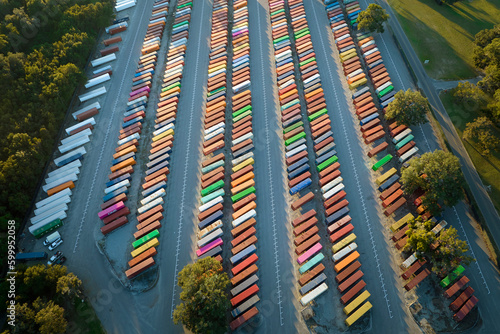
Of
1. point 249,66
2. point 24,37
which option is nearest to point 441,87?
point 249,66

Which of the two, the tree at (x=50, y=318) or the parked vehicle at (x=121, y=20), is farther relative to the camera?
the parked vehicle at (x=121, y=20)

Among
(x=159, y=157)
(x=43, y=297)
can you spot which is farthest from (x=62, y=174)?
(x=43, y=297)

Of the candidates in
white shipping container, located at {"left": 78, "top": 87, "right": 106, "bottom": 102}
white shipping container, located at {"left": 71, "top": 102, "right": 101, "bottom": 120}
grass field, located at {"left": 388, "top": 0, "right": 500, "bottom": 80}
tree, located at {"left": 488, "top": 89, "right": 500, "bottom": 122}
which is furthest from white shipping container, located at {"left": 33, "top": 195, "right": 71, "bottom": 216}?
tree, located at {"left": 488, "top": 89, "right": 500, "bottom": 122}

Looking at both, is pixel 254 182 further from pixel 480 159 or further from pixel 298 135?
pixel 480 159

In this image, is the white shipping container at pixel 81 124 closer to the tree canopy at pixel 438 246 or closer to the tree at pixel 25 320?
the tree at pixel 25 320

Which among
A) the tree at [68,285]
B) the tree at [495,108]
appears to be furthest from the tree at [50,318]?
the tree at [495,108]

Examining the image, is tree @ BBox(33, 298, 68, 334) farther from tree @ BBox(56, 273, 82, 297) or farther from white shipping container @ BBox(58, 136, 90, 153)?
white shipping container @ BBox(58, 136, 90, 153)
